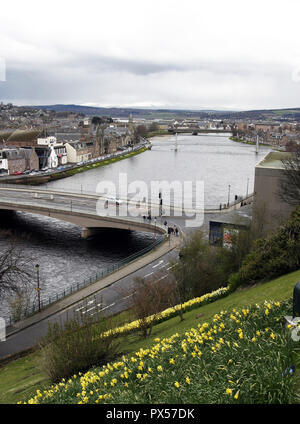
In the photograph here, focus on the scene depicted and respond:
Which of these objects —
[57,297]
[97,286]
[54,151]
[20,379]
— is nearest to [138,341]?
[20,379]

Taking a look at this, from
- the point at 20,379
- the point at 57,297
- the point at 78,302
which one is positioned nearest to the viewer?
the point at 20,379

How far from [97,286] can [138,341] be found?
9.44 metres

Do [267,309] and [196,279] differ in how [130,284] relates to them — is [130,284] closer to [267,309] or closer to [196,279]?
[196,279]

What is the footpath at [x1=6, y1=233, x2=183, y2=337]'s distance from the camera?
1645 cm

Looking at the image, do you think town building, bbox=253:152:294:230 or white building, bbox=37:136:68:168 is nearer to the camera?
town building, bbox=253:152:294:230

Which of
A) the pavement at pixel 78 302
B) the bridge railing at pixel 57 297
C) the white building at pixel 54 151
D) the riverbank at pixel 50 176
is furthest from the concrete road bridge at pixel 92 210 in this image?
the white building at pixel 54 151

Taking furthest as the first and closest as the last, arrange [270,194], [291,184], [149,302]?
[270,194] → [291,184] → [149,302]

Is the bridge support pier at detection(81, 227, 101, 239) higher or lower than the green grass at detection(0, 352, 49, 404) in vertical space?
lower

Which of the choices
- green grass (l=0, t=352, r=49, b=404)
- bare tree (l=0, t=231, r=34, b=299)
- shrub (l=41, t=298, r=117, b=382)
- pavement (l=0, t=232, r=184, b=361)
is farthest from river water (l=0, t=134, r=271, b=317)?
shrub (l=41, t=298, r=117, b=382)

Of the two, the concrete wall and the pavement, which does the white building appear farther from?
the concrete wall

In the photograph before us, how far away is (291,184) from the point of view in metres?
21.3

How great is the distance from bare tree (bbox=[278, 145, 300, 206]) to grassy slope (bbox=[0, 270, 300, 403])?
9.91 meters

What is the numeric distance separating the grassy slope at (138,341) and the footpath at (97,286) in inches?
126

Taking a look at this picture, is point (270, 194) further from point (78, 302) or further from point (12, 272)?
point (12, 272)
